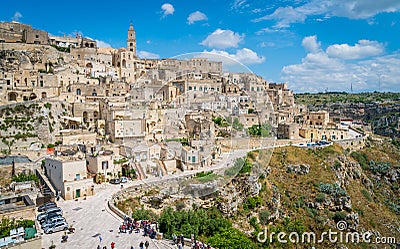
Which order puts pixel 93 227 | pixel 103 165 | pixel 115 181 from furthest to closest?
pixel 103 165, pixel 115 181, pixel 93 227

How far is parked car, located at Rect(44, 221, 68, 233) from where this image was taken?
32.9 ft

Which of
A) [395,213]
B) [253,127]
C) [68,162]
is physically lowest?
[395,213]

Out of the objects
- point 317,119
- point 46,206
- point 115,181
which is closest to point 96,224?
point 46,206

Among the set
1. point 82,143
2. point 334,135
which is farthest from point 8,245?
point 334,135

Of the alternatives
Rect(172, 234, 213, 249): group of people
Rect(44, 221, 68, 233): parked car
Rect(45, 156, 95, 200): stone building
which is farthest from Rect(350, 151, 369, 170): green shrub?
Rect(44, 221, 68, 233): parked car

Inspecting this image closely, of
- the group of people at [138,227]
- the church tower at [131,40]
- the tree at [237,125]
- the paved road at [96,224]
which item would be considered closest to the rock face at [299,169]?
the tree at [237,125]

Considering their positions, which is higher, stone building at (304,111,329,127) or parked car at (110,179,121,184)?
stone building at (304,111,329,127)

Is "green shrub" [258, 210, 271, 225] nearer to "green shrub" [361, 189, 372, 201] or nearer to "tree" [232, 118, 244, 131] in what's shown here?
"tree" [232, 118, 244, 131]

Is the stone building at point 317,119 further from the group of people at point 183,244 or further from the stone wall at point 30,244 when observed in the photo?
the stone wall at point 30,244

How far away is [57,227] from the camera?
1022cm

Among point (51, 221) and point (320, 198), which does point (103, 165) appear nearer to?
point (51, 221)

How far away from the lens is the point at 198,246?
8641 millimetres

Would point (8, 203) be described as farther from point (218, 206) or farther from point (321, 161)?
point (321, 161)

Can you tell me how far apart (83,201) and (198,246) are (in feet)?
23.8
